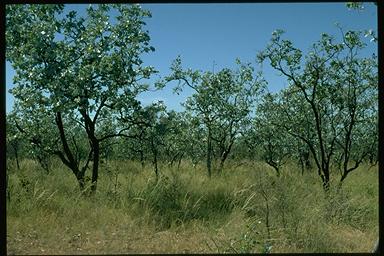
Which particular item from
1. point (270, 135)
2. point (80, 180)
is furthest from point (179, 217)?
point (270, 135)

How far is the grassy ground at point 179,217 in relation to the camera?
3.27 metres

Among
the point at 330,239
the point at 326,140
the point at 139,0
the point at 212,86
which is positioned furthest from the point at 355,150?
the point at 139,0

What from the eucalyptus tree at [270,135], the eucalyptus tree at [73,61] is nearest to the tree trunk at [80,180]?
the eucalyptus tree at [73,61]

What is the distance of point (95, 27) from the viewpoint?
4.54m

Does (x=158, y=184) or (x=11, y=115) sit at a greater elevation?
(x=11, y=115)

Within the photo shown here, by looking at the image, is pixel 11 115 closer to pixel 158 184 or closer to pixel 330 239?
pixel 158 184

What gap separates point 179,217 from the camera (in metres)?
3.96

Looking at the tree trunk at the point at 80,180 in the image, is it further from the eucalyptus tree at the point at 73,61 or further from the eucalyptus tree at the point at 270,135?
the eucalyptus tree at the point at 270,135

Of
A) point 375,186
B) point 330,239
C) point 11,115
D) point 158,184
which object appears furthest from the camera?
point 375,186

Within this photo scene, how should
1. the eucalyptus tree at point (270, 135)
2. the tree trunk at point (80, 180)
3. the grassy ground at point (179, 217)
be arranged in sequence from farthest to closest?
the eucalyptus tree at point (270, 135) → the tree trunk at point (80, 180) → the grassy ground at point (179, 217)

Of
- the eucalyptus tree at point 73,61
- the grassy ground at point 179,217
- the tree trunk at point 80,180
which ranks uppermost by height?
the eucalyptus tree at point 73,61

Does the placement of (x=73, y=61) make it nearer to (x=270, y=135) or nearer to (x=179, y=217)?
(x=179, y=217)

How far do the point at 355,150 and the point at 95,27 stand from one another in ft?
20.2

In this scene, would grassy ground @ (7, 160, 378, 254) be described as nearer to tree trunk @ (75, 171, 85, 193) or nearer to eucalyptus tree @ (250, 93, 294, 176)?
tree trunk @ (75, 171, 85, 193)
